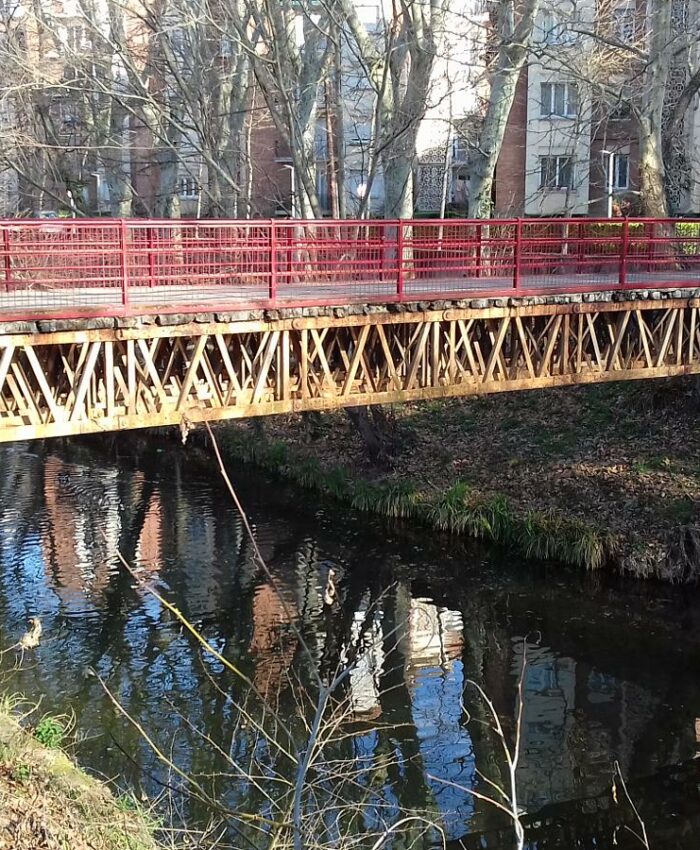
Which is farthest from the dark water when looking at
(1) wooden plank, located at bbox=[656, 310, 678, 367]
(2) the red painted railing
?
(2) the red painted railing

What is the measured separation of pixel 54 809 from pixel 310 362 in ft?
23.7

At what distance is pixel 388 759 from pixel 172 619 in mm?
4831

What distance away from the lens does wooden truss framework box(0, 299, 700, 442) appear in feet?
39.3

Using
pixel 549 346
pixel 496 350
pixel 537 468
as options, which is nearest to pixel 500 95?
pixel 537 468

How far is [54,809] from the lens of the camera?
8086mm

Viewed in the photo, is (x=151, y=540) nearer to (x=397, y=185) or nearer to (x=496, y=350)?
(x=496, y=350)

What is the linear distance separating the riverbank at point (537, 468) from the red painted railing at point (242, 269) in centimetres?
347

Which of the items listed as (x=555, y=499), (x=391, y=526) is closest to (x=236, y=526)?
(x=391, y=526)

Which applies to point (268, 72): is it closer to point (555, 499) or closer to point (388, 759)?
point (555, 499)

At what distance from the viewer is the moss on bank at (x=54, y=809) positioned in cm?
752

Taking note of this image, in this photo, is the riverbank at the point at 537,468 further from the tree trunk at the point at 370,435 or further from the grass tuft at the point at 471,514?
the tree trunk at the point at 370,435

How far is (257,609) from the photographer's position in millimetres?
16453

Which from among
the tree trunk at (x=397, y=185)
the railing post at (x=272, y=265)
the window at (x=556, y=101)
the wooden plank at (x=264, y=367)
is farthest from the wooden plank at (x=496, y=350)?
the window at (x=556, y=101)

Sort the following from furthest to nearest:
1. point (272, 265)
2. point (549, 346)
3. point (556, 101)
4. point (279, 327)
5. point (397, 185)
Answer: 1. point (556, 101)
2. point (397, 185)
3. point (549, 346)
4. point (279, 327)
5. point (272, 265)
